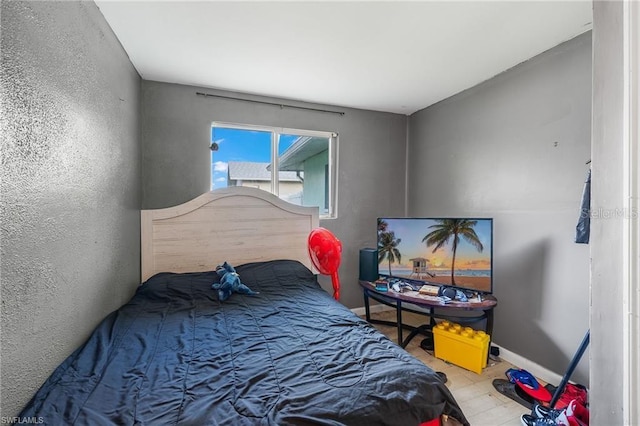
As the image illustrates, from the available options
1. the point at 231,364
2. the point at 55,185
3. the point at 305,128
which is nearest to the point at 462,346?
the point at 231,364

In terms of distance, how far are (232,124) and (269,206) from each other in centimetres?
89

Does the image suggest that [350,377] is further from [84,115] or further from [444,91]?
[444,91]

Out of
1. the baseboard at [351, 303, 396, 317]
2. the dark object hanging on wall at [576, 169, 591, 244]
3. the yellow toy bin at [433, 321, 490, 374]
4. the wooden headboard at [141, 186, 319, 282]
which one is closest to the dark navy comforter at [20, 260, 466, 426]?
the wooden headboard at [141, 186, 319, 282]

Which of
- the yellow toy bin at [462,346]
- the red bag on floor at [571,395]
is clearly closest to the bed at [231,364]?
the yellow toy bin at [462,346]

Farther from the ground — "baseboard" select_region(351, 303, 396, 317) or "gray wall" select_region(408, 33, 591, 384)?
"gray wall" select_region(408, 33, 591, 384)

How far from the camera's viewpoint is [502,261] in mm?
2424

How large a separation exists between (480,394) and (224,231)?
2.36 meters

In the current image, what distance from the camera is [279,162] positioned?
3.07 metres

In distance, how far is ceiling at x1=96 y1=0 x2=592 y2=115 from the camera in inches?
63.0

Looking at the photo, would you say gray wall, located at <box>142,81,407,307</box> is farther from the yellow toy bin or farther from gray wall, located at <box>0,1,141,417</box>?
the yellow toy bin

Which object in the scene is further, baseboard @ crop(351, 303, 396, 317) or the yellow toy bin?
baseboard @ crop(351, 303, 396, 317)

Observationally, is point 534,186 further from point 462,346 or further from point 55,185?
point 55,185

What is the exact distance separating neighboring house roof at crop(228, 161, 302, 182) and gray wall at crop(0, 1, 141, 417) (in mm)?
1120

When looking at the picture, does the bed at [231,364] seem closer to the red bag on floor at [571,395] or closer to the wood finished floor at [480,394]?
the wood finished floor at [480,394]
